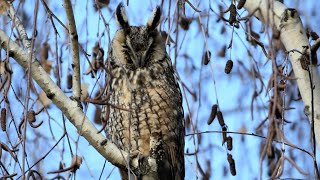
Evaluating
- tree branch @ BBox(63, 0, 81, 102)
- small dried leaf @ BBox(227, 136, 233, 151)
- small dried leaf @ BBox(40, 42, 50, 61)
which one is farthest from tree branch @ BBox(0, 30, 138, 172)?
small dried leaf @ BBox(40, 42, 50, 61)

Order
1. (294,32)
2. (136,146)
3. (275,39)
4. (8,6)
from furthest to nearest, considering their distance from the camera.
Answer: (136,146), (294,32), (8,6), (275,39)

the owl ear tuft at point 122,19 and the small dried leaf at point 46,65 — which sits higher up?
the owl ear tuft at point 122,19

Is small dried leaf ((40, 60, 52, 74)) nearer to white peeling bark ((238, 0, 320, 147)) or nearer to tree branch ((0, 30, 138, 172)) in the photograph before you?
tree branch ((0, 30, 138, 172))

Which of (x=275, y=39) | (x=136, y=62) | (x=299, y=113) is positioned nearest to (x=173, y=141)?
(x=136, y=62)

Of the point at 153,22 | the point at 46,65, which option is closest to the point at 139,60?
the point at 153,22

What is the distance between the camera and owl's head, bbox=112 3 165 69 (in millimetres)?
2914

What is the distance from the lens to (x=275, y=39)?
4.33ft

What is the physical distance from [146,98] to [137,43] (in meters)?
0.27

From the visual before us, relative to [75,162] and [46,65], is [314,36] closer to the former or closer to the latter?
[75,162]

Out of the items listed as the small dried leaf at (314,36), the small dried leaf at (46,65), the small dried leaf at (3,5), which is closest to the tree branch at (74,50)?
the small dried leaf at (3,5)

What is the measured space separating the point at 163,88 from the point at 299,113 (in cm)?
93

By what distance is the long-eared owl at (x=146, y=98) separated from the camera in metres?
2.83

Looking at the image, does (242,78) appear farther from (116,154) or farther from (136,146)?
(116,154)

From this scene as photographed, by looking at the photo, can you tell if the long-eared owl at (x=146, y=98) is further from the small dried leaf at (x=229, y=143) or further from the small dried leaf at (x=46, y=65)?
the small dried leaf at (x=229, y=143)
